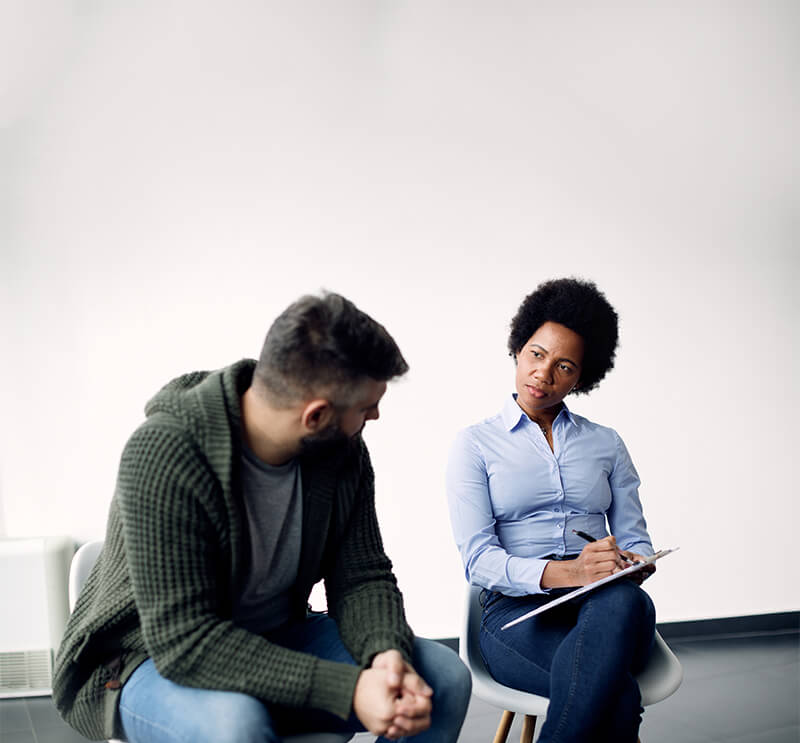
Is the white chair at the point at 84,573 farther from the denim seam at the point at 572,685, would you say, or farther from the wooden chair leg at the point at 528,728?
the wooden chair leg at the point at 528,728

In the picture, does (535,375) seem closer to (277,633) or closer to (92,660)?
(277,633)

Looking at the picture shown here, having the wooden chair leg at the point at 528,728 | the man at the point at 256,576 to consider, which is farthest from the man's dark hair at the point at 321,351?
the wooden chair leg at the point at 528,728

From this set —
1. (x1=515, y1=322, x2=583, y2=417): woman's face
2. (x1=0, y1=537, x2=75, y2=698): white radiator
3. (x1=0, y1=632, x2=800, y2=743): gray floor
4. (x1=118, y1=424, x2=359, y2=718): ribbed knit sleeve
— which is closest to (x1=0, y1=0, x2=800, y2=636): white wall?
(x1=0, y1=537, x2=75, y2=698): white radiator

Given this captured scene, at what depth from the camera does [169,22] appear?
2689 mm

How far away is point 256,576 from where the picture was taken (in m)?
1.34

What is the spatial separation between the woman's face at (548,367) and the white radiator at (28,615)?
5.68 ft

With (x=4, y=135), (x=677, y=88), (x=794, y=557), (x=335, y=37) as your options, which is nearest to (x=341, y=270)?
(x=335, y=37)

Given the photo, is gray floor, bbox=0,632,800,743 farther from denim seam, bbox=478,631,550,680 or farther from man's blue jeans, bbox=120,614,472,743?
man's blue jeans, bbox=120,614,472,743

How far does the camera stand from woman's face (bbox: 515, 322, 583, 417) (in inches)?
74.9

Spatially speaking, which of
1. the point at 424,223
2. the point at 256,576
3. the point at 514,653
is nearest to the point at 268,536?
the point at 256,576

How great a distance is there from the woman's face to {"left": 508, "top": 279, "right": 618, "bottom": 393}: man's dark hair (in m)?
0.03

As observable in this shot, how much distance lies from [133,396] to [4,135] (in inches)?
38.9

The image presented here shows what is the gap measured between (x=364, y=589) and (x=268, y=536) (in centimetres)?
21

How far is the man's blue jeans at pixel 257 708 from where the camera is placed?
44.6 inches
